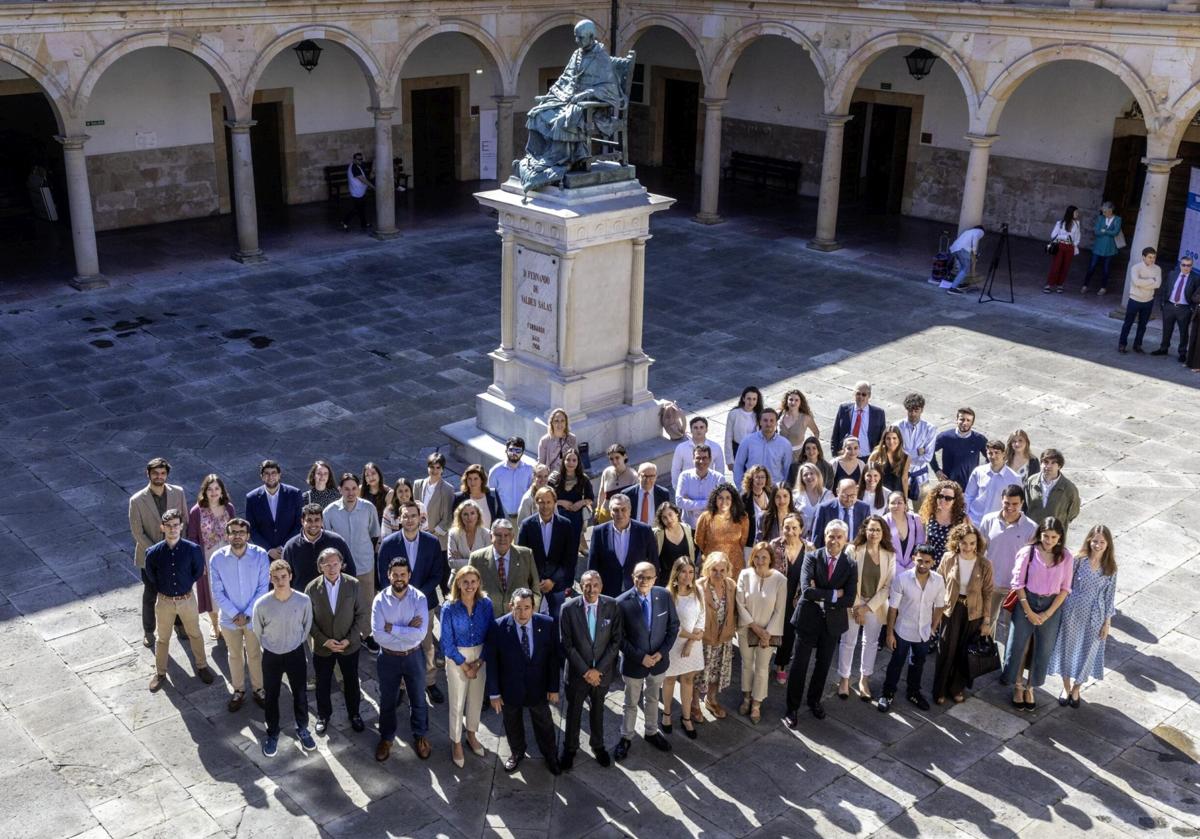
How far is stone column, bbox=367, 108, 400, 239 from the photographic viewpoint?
2075 centimetres

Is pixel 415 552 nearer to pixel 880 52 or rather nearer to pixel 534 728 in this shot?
pixel 534 728

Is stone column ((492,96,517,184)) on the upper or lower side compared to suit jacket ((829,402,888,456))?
upper

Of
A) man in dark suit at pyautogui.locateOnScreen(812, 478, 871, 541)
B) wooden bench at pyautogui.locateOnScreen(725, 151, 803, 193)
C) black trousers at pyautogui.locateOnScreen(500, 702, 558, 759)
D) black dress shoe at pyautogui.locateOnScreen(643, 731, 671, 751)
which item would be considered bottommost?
black dress shoe at pyautogui.locateOnScreen(643, 731, 671, 751)

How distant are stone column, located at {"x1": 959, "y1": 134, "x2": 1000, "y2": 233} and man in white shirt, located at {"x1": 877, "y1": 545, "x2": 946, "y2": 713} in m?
12.3

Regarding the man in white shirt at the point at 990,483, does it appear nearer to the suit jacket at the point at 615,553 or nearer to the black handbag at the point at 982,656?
the black handbag at the point at 982,656

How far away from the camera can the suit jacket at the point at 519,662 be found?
7.53 metres

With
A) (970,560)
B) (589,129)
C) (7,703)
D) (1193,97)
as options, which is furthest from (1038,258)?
(7,703)

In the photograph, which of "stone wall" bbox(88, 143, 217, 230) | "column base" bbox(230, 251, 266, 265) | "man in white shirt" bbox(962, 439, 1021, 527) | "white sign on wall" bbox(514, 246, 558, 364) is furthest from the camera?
"stone wall" bbox(88, 143, 217, 230)

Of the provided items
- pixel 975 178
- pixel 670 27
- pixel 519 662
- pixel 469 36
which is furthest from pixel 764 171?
pixel 519 662

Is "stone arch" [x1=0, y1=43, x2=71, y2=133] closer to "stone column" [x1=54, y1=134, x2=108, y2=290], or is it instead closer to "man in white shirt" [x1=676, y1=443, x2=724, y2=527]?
"stone column" [x1=54, y1=134, x2=108, y2=290]

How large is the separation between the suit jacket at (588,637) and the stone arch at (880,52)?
14.2m

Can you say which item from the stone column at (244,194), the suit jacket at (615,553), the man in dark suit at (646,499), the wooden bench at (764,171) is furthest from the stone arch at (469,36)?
the suit jacket at (615,553)

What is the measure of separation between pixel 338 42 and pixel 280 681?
14.3 m

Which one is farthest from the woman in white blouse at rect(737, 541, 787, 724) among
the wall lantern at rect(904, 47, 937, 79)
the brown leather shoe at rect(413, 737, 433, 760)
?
the wall lantern at rect(904, 47, 937, 79)
